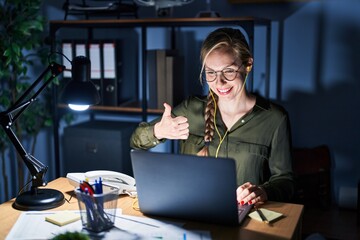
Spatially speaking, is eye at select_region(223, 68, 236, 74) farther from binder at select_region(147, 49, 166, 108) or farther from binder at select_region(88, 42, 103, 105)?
binder at select_region(88, 42, 103, 105)

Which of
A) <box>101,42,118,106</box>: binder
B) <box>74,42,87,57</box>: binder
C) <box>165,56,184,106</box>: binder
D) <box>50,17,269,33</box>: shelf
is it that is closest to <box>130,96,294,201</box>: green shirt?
<box>50,17,269,33</box>: shelf

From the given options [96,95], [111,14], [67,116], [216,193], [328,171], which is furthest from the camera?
[67,116]

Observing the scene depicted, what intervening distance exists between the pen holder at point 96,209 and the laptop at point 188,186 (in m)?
0.10

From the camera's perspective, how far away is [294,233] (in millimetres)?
1275

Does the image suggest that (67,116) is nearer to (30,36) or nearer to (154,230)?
(30,36)

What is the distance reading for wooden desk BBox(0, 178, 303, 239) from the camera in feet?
4.03

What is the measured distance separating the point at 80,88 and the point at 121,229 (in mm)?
451

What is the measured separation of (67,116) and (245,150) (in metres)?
1.57

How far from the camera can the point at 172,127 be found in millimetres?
1653

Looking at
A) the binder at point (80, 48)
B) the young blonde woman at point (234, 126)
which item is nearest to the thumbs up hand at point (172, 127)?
the young blonde woman at point (234, 126)

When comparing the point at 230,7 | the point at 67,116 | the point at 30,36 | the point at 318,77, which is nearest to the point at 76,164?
the point at 67,116

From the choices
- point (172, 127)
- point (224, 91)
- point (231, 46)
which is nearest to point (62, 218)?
point (172, 127)

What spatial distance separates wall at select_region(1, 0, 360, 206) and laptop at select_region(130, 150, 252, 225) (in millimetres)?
1414

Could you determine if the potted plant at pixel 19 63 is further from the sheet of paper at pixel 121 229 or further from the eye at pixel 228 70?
the sheet of paper at pixel 121 229
